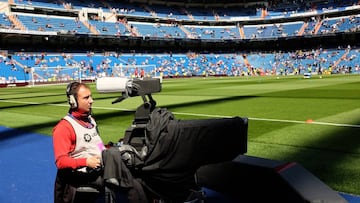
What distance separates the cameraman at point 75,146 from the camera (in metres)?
3.54

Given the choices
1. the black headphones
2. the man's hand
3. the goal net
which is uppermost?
the black headphones

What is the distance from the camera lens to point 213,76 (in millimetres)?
66625

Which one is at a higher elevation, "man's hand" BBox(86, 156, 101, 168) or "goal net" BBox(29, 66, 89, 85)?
"man's hand" BBox(86, 156, 101, 168)

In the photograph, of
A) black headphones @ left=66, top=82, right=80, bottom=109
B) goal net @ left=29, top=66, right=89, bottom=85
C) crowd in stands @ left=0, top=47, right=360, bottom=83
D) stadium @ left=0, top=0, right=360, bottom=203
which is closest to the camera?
black headphones @ left=66, top=82, right=80, bottom=109

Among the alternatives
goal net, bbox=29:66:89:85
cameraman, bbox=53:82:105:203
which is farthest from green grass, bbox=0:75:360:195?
goal net, bbox=29:66:89:85

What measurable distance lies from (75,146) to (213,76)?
63503mm

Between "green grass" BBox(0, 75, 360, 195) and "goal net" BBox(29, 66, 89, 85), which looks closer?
"green grass" BBox(0, 75, 360, 195)

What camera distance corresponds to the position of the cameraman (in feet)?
11.6

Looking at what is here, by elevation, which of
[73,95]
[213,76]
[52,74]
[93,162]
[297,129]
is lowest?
[213,76]

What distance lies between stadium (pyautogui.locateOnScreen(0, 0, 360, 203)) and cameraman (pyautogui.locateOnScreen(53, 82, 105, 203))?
1.47 m

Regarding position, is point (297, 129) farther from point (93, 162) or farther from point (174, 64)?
point (174, 64)

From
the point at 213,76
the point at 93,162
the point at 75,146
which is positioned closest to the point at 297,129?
the point at 75,146

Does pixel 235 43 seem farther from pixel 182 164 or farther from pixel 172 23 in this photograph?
pixel 182 164

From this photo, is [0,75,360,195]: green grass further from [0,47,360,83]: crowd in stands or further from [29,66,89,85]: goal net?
[29,66,89,85]: goal net
